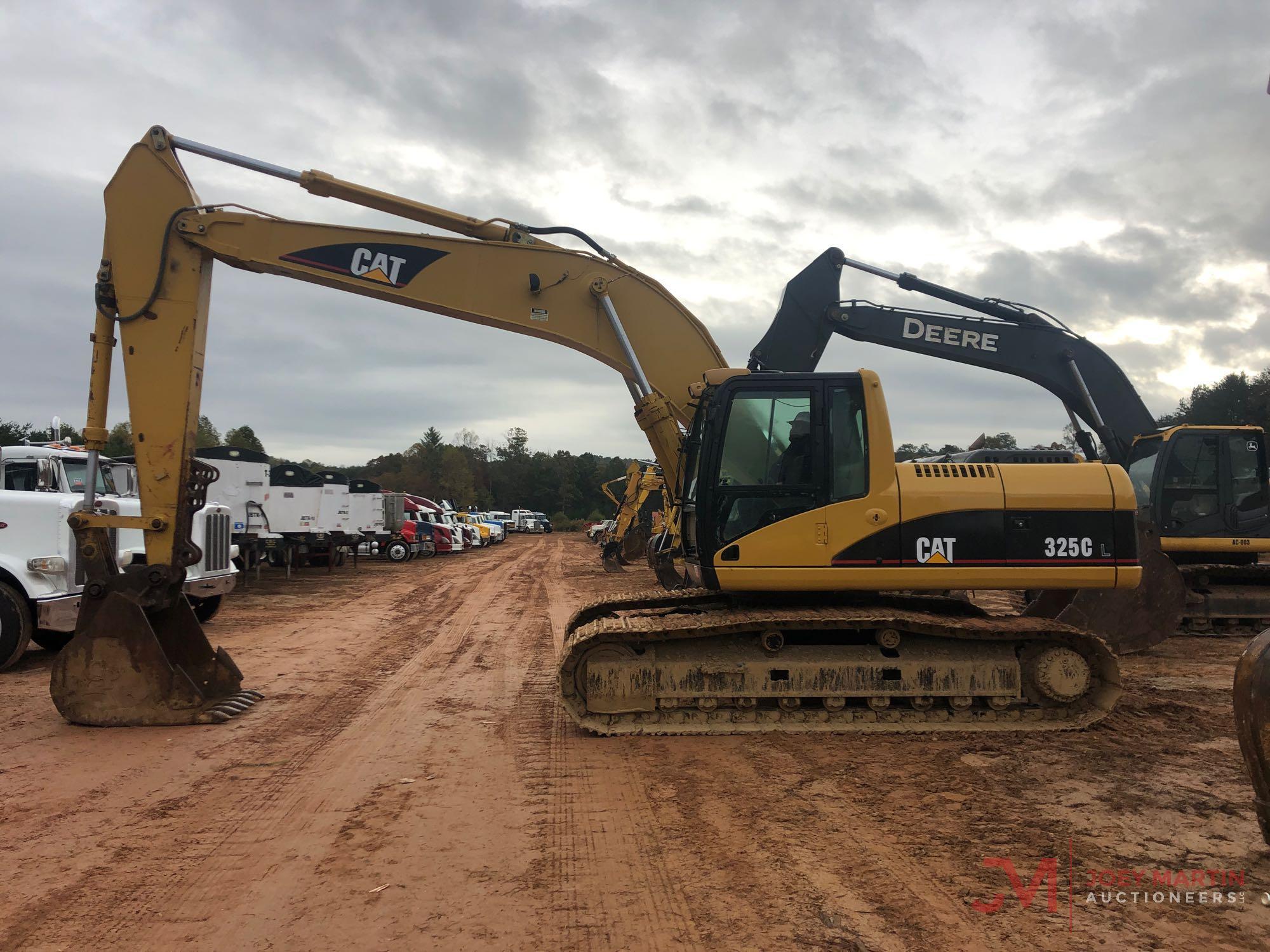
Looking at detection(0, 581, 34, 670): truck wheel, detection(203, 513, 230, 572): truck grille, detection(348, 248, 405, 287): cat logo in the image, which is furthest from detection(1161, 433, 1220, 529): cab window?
detection(0, 581, 34, 670): truck wheel

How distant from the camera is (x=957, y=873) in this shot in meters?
3.89

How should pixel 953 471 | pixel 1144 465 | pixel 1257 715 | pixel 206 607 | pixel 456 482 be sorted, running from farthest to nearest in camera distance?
1. pixel 456 482
2. pixel 206 607
3. pixel 1144 465
4. pixel 953 471
5. pixel 1257 715

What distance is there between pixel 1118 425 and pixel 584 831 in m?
10.4

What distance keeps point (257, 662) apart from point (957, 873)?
8371 mm

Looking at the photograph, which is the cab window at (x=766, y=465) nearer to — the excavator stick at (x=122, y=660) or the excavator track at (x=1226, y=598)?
the excavator stick at (x=122, y=660)

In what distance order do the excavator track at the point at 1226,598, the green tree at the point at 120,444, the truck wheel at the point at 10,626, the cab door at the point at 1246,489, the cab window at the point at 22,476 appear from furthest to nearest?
1. the green tree at the point at 120,444
2. the excavator track at the point at 1226,598
3. the cab door at the point at 1246,489
4. the cab window at the point at 22,476
5. the truck wheel at the point at 10,626

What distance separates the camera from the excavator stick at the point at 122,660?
6465 mm

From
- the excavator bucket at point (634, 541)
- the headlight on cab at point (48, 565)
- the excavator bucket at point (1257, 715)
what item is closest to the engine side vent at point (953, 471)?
the excavator bucket at point (1257, 715)

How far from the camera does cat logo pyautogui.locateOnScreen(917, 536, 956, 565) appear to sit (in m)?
6.45

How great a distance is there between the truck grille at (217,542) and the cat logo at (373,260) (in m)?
5.74

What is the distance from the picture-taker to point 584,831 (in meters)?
4.45

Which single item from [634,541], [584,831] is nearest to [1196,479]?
[584,831]

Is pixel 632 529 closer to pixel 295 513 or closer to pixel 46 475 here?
pixel 295 513

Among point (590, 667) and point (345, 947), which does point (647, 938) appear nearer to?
point (345, 947)
